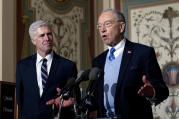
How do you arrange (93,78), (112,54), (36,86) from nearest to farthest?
(93,78) → (112,54) → (36,86)

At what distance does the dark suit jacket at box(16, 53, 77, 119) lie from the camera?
2.58 metres

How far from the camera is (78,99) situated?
2105 mm

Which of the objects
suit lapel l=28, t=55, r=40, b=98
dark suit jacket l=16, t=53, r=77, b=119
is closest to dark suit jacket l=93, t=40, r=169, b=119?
dark suit jacket l=16, t=53, r=77, b=119

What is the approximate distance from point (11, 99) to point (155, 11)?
2117mm

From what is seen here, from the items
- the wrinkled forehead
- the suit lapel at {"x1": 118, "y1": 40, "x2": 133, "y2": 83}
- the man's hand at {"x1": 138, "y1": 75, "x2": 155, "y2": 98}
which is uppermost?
the wrinkled forehead

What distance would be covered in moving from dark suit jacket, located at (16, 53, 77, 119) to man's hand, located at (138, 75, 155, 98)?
584 mm

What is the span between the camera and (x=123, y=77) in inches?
93.4

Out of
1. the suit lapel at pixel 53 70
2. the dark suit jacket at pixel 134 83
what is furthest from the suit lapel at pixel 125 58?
the suit lapel at pixel 53 70

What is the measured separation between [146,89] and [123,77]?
31 cm

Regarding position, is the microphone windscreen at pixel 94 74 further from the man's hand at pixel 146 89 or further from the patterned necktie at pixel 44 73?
the patterned necktie at pixel 44 73

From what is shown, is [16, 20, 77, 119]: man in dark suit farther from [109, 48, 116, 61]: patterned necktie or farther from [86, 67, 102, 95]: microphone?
[86, 67, 102, 95]: microphone

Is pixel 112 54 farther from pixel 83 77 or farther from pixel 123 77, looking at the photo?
pixel 83 77

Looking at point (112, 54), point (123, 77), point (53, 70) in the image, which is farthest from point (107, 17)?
point (53, 70)

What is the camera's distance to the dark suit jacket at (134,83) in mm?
2320
